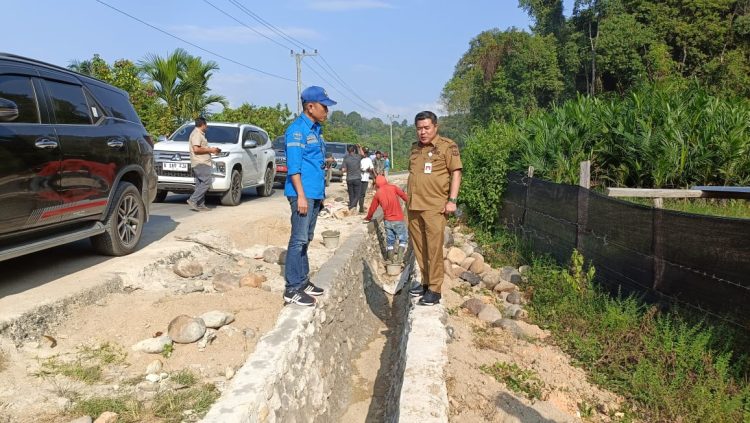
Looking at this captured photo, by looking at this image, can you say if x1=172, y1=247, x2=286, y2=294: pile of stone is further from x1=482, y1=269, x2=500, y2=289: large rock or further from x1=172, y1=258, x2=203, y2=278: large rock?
x1=482, y1=269, x2=500, y2=289: large rock

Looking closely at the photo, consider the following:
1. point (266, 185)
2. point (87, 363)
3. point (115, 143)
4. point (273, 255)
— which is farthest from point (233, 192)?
point (87, 363)

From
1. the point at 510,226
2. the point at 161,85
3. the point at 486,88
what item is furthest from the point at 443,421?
the point at 486,88

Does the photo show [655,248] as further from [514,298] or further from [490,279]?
[490,279]

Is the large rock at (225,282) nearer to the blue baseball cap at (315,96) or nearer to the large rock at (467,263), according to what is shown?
the blue baseball cap at (315,96)

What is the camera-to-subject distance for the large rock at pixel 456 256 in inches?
351

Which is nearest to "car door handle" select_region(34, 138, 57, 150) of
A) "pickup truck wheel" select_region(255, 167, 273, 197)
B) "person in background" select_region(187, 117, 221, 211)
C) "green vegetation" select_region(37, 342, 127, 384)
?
"green vegetation" select_region(37, 342, 127, 384)

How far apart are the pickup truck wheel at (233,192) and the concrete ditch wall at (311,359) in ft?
13.5

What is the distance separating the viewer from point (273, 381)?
3498 millimetres

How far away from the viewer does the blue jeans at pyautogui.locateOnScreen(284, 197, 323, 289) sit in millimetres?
4621

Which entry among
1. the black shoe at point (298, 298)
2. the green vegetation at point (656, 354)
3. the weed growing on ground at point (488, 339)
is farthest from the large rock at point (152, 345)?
the green vegetation at point (656, 354)

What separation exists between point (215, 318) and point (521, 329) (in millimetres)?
3147

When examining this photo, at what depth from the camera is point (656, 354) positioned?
4441mm

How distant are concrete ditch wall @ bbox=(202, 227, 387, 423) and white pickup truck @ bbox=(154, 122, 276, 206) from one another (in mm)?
4153

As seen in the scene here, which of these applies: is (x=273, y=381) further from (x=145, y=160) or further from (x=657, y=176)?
(x=657, y=176)
